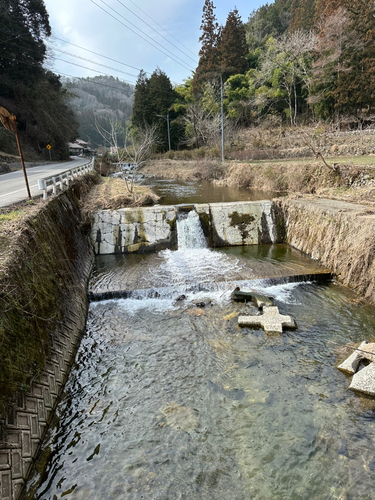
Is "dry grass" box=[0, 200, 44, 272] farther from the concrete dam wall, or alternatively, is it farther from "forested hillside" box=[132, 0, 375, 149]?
"forested hillside" box=[132, 0, 375, 149]

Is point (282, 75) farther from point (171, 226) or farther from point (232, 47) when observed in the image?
point (171, 226)

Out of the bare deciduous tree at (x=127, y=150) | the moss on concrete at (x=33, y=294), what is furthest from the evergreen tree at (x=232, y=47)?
the moss on concrete at (x=33, y=294)

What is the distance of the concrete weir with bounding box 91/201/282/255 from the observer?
34.0 ft

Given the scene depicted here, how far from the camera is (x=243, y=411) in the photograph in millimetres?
3834

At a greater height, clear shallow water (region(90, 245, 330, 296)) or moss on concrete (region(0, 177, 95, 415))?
moss on concrete (region(0, 177, 95, 415))

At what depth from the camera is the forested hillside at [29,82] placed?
2453cm

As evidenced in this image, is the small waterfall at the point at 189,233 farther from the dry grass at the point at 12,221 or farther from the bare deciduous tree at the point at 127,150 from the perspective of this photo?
the dry grass at the point at 12,221

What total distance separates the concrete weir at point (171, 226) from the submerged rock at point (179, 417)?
683 cm

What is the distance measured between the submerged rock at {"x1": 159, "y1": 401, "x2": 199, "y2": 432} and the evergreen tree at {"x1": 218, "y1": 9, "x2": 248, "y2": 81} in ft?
139

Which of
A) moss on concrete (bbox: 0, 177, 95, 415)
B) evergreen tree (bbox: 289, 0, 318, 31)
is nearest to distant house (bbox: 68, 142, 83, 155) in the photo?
evergreen tree (bbox: 289, 0, 318, 31)

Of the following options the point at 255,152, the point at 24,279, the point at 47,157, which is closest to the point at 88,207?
the point at 24,279

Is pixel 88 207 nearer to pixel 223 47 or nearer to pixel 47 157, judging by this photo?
pixel 47 157

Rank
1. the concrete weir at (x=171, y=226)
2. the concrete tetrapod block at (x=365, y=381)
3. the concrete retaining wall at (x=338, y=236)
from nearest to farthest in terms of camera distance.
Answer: the concrete tetrapod block at (x=365, y=381) < the concrete retaining wall at (x=338, y=236) < the concrete weir at (x=171, y=226)

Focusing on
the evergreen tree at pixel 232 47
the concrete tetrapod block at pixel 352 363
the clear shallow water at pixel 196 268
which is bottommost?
the concrete tetrapod block at pixel 352 363
